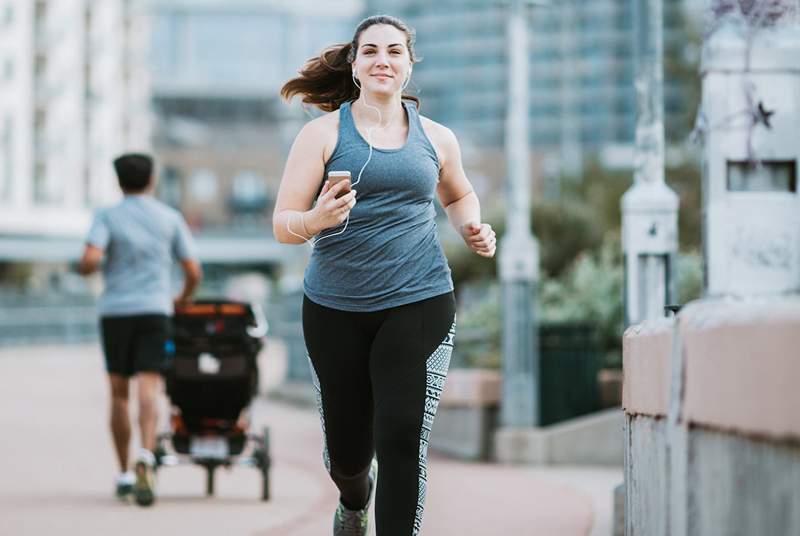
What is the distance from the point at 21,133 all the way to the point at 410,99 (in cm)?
5365

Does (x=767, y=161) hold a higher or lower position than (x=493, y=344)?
higher

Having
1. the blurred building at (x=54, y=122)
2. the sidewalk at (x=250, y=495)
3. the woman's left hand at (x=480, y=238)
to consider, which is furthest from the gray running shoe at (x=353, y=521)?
the blurred building at (x=54, y=122)

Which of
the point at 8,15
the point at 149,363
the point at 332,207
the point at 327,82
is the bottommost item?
the point at 149,363

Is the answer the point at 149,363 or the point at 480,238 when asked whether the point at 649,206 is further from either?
the point at 480,238

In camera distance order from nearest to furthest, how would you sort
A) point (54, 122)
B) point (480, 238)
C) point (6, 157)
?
point (480, 238), point (6, 157), point (54, 122)

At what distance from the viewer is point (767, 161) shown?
13.7ft

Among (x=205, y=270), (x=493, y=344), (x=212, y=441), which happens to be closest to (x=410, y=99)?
(x=212, y=441)

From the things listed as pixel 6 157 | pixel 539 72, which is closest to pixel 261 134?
pixel 539 72

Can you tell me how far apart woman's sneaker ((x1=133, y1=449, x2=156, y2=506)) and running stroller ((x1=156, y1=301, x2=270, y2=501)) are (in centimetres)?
29

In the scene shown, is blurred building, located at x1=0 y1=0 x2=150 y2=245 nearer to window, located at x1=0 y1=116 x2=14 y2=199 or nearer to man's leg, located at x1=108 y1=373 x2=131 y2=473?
window, located at x1=0 y1=116 x2=14 y2=199

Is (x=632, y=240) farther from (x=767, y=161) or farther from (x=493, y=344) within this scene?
(x=493, y=344)

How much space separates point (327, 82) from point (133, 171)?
3682 millimetres

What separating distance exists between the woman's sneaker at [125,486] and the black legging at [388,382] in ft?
12.5

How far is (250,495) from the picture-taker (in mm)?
9422
